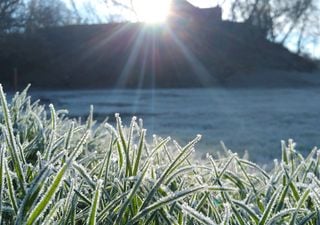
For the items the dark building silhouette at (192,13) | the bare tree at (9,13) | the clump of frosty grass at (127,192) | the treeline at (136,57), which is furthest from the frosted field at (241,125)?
the dark building silhouette at (192,13)

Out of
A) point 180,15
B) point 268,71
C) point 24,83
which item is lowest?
point 24,83

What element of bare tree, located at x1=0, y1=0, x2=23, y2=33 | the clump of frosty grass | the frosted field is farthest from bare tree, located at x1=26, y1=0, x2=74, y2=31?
the clump of frosty grass

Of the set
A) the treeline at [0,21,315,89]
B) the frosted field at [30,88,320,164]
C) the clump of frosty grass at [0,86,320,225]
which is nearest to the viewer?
the clump of frosty grass at [0,86,320,225]

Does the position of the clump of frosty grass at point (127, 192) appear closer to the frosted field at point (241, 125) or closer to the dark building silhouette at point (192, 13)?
the frosted field at point (241, 125)

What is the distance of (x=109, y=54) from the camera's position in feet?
102

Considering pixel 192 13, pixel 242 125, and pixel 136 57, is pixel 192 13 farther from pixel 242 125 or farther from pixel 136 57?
pixel 242 125

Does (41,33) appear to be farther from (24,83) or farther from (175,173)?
(175,173)

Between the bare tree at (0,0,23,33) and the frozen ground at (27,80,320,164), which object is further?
the bare tree at (0,0,23,33)

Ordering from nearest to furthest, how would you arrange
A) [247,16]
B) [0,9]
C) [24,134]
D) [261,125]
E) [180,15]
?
[24,134] < [261,125] < [0,9] < [180,15] < [247,16]

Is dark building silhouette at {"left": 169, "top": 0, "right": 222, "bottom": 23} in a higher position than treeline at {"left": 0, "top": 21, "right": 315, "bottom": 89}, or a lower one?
higher

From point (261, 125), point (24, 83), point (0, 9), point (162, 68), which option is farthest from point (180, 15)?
point (261, 125)

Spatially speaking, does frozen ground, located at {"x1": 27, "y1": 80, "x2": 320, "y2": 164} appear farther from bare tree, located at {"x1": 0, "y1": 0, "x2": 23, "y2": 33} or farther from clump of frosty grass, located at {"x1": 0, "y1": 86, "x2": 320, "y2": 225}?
clump of frosty grass, located at {"x1": 0, "y1": 86, "x2": 320, "y2": 225}

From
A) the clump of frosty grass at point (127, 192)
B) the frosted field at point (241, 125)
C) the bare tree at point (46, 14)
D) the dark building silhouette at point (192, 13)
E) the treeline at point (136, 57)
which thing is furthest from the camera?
the dark building silhouette at point (192, 13)

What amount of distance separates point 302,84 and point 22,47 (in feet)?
56.6
